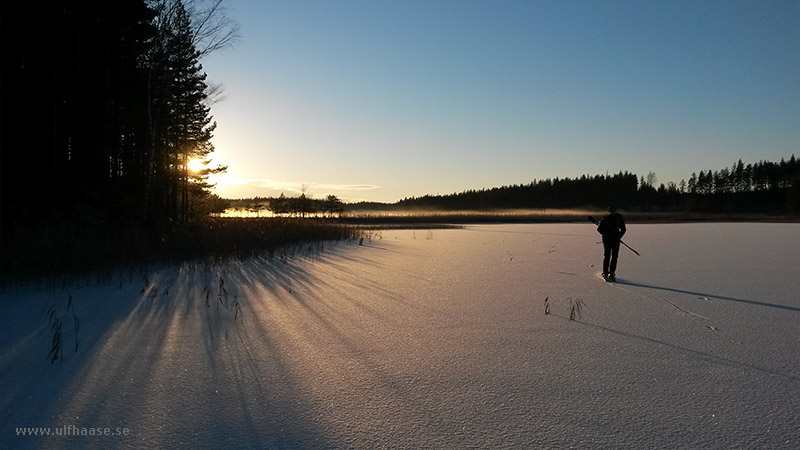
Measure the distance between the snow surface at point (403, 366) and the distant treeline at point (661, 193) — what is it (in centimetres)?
8435

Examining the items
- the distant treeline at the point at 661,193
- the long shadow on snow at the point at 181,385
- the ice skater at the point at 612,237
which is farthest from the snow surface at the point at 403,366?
the distant treeline at the point at 661,193

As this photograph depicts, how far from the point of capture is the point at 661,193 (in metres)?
90.3

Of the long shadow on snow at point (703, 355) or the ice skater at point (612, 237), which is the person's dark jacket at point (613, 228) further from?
the long shadow on snow at point (703, 355)

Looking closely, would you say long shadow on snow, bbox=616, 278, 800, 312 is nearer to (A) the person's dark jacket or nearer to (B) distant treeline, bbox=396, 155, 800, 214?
(A) the person's dark jacket

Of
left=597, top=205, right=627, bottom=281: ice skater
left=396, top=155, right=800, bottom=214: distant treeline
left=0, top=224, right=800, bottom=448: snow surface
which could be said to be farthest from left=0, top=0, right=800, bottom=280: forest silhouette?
left=396, top=155, right=800, bottom=214: distant treeline

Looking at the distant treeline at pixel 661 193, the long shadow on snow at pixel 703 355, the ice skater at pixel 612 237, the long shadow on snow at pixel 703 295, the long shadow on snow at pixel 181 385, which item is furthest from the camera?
the distant treeline at pixel 661 193

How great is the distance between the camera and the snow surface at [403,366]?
93.6 inches

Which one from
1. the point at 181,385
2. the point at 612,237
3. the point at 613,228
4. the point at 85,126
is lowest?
the point at 181,385

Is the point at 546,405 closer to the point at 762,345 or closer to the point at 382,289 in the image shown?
the point at 762,345

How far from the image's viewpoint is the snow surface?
2.38m

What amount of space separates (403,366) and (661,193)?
341 feet

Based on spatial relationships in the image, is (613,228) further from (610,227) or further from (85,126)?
(85,126)

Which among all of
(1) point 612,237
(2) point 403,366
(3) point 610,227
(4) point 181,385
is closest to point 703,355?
(2) point 403,366

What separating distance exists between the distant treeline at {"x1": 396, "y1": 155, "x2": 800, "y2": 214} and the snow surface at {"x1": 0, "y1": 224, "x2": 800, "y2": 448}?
84.4 m
